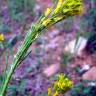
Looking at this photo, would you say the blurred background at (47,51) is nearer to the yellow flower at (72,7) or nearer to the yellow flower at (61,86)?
the yellow flower at (61,86)

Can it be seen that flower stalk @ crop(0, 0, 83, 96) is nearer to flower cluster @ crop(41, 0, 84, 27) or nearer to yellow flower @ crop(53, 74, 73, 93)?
flower cluster @ crop(41, 0, 84, 27)

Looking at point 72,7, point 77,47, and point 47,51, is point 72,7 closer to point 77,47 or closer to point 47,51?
point 77,47

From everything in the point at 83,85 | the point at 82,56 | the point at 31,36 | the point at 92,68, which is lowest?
the point at 31,36

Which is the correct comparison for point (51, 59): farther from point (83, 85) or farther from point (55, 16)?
point (55, 16)

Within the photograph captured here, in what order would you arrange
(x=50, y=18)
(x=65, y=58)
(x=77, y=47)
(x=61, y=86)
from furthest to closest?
(x=77, y=47) → (x=65, y=58) → (x=61, y=86) → (x=50, y=18)

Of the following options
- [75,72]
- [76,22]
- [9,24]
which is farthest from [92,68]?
[9,24]

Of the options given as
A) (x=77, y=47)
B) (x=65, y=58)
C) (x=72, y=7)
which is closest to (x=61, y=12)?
(x=72, y=7)

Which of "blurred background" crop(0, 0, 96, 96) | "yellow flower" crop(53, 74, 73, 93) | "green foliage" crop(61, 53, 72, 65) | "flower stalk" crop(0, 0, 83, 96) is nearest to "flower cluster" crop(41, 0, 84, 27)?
"flower stalk" crop(0, 0, 83, 96)

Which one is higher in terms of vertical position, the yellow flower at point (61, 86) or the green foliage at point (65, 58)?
the green foliage at point (65, 58)

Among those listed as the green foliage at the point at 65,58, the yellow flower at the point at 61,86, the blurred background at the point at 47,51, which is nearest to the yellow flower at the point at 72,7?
the yellow flower at the point at 61,86
